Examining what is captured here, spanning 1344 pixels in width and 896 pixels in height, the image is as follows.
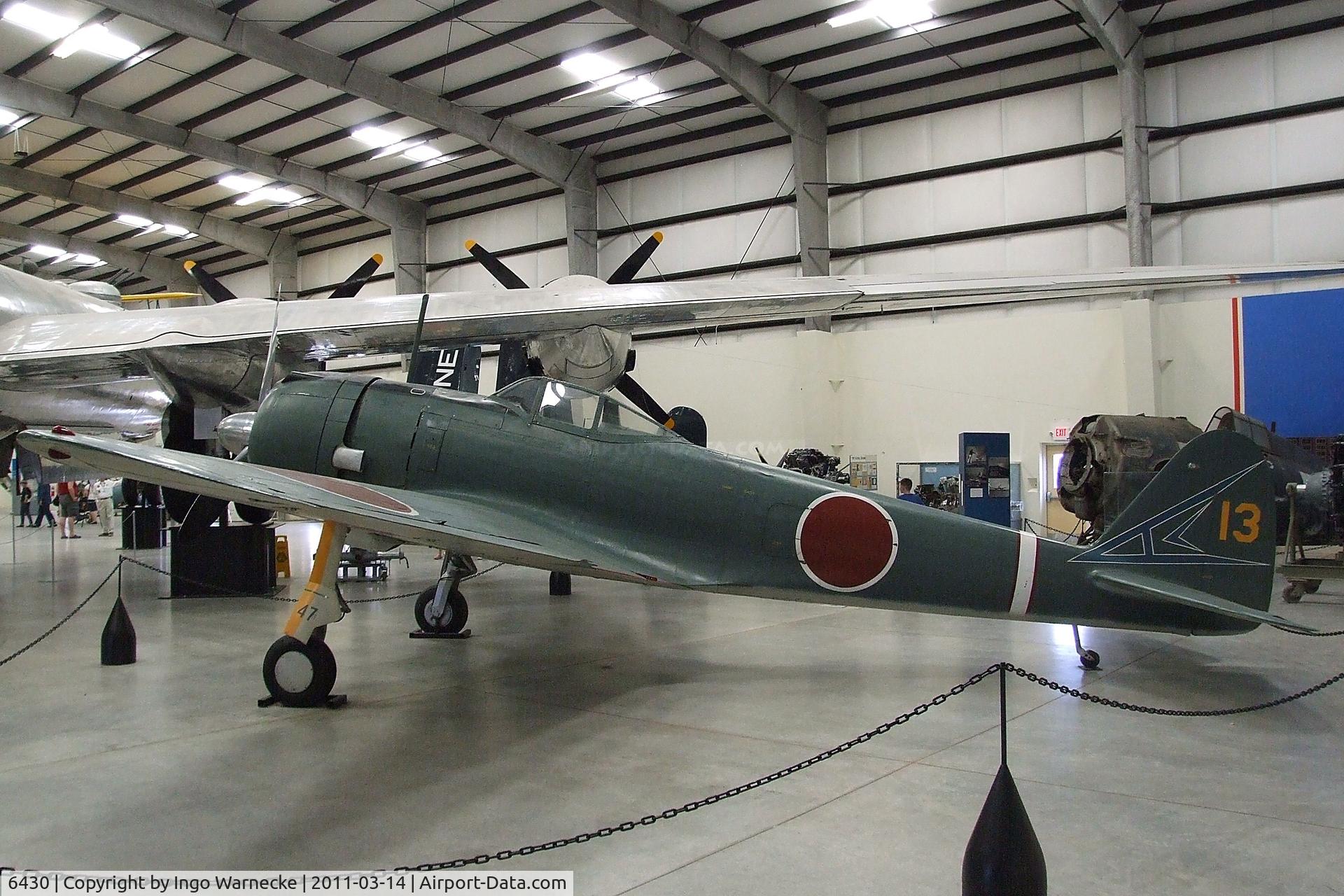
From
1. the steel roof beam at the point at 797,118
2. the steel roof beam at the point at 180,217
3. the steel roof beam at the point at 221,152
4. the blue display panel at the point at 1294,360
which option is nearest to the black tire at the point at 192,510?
the steel roof beam at the point at 797,118

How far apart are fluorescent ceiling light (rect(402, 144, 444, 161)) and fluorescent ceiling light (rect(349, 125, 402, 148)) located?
53 cm

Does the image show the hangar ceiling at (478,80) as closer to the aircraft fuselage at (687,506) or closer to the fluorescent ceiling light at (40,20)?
the fluorescent ceiling light at (40,20)

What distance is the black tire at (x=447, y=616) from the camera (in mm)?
8344

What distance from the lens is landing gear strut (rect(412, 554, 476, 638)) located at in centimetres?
827

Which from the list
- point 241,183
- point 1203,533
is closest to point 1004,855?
point 1203,533

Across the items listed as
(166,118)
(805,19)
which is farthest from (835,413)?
(166,118)

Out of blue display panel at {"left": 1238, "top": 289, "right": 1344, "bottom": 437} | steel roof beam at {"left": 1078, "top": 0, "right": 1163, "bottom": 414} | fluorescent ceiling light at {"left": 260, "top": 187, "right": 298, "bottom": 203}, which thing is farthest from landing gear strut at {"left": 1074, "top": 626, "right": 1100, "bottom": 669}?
fluorescent ceiling light at {"left": 260, "top": 187, "right": 298, "bottom": 203}

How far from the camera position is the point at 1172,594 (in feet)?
17.9

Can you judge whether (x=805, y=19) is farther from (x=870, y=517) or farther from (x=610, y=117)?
(x=870, y=517)

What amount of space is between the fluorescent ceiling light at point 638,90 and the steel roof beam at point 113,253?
2000cm

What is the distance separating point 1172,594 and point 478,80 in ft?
60.1

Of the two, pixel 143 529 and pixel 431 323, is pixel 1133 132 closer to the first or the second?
pixel 431 323

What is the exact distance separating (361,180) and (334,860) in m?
25.2

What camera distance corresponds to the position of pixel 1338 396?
15508mm
